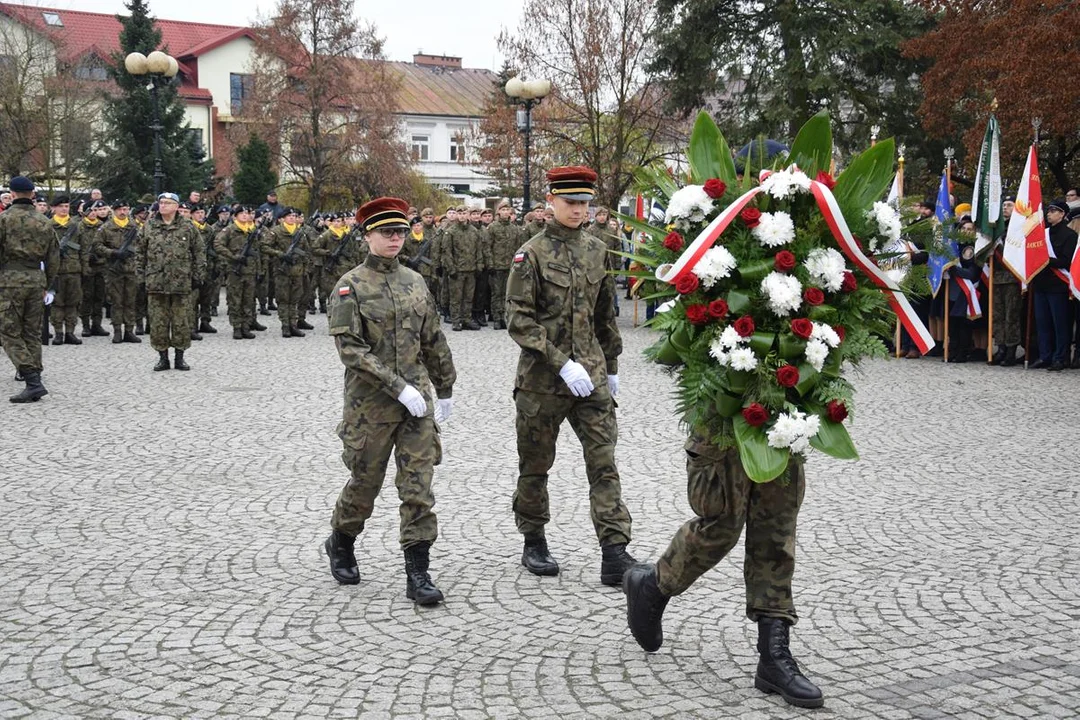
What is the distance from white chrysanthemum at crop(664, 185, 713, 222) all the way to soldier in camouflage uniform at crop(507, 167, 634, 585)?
62.2 inches

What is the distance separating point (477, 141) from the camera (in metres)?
54.2

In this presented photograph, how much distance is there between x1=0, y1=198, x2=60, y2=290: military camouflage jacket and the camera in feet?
39.9

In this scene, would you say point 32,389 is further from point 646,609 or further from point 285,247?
point 646,609

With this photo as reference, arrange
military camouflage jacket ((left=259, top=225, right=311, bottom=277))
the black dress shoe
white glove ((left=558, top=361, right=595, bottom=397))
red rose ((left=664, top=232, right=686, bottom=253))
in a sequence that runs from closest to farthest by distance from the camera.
A: red rose ((left=664, top=232, right=686, bottom=253))
white glove ((left=558, top=361, right=595, bottom=397))
the black dress shoe
military camouflage jacket ((left=259, top=225, right=311, bottom=277))

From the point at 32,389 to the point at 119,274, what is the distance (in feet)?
21.5

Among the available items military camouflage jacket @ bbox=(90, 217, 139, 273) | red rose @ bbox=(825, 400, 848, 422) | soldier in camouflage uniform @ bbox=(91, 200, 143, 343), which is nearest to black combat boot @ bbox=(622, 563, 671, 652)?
red rose @ bbox=(825, 400, 848, 422)

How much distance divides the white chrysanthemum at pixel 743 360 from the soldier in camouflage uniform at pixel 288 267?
52.8 feet

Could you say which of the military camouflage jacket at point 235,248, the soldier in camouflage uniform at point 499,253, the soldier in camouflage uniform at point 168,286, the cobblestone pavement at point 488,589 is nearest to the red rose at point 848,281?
the cobblestone pavement at point 488,589

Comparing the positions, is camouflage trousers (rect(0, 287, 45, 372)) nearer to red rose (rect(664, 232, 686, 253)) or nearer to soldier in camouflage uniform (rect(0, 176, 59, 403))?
soldier in camouflage uniform (rect(0, 176, 59, 403))

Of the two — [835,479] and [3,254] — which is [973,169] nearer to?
[835,479]

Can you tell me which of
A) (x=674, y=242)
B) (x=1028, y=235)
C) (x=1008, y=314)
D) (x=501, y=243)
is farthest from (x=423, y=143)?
(x=674, y=242)

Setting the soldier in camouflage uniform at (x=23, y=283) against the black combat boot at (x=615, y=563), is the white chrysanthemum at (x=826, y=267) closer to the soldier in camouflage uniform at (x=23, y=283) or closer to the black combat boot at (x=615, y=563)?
the black combat boot at (x=615, y=563)

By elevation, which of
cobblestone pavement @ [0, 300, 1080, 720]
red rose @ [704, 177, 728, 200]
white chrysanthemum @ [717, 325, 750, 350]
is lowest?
cobblestone pavement @ [0, 300, 1080, 720]

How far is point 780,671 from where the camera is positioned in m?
4.42
